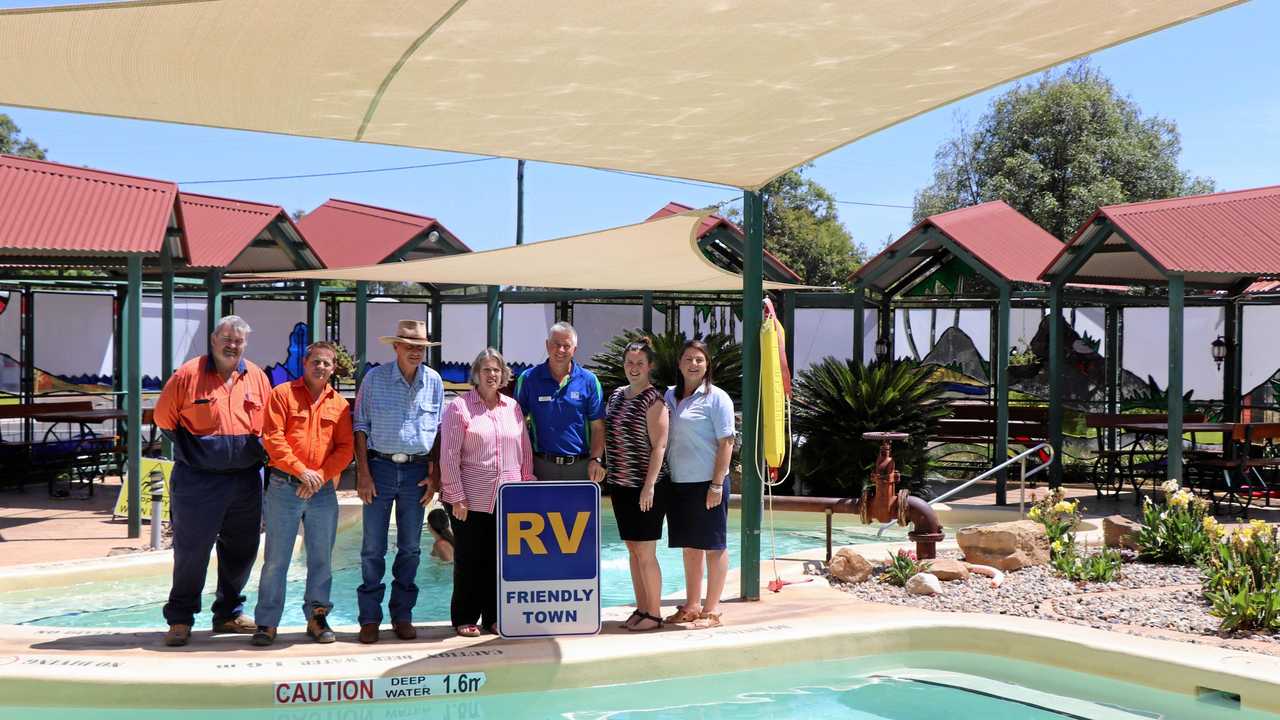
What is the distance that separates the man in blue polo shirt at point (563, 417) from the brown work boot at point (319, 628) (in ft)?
4.13

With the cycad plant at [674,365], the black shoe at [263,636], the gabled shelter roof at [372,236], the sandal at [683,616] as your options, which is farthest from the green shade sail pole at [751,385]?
the gabled shelter roof at [372,236]

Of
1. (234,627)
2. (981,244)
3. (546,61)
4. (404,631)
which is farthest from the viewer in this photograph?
A: (981,244)

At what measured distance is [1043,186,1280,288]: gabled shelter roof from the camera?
404 inches

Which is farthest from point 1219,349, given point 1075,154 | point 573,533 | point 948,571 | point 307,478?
point 1075,154

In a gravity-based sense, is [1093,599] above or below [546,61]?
below

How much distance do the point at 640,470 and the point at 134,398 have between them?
18.3 ft

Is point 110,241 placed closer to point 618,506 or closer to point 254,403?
point 254,403

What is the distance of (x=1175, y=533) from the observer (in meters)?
7.63

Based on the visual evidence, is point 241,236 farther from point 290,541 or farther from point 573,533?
point 573,533

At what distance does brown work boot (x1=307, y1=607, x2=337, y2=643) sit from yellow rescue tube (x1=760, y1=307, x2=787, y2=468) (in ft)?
8.32

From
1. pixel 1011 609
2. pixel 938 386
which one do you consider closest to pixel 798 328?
pixel 938 386

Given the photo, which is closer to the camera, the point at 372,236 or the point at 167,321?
the point at 167,321

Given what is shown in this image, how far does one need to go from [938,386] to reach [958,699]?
7637 mm

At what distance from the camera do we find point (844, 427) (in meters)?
12.2
